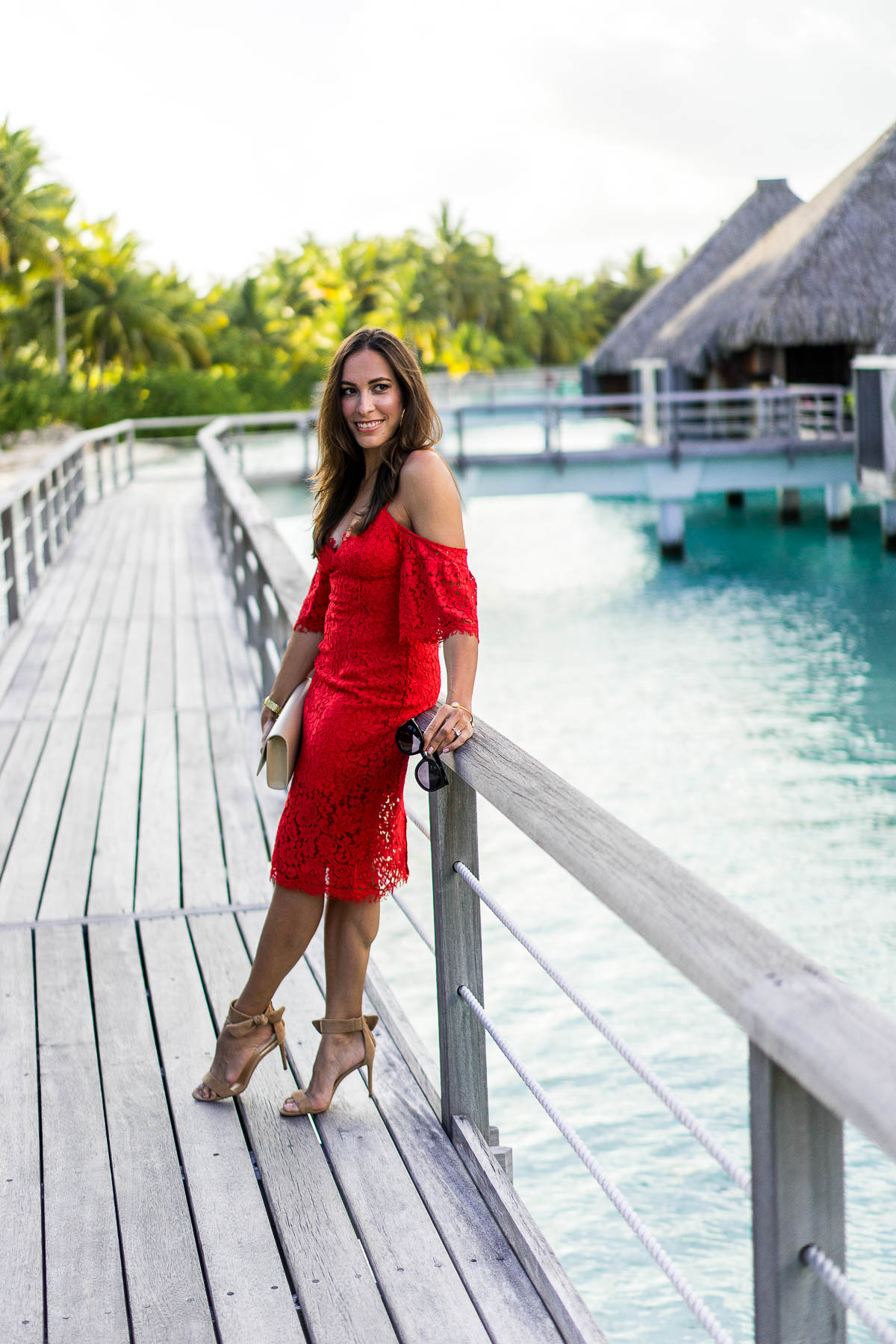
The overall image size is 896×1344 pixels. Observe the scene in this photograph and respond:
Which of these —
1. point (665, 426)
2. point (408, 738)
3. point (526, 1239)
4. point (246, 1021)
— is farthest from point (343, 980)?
point (665, 426)

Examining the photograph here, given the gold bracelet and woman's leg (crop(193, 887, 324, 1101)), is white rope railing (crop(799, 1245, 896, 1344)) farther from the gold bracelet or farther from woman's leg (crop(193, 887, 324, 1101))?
woman's leg (crop(193, 887, 324, 1101))

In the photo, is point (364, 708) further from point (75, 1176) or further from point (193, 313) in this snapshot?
point (193, 313)

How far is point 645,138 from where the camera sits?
231ft

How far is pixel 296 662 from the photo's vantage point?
271 centimetres

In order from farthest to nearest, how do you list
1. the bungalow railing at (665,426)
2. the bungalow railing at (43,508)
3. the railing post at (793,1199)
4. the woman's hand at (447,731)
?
the bungalow railing at (665,426) → the bungalow railing at (43,508) → the woman's hand at (447,731) → the railing post at (793,1199)

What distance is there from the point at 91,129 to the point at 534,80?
2122cm

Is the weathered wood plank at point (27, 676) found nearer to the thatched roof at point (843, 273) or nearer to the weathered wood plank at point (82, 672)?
the weathered wood plank at point (82, 672)

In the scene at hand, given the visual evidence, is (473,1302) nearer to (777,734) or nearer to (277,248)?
(777,734)

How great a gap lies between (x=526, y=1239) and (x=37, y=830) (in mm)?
2864

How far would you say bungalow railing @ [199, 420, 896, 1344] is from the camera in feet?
3.62

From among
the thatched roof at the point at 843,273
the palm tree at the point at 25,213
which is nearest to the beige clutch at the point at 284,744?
the thatched roof at the point at 843,273

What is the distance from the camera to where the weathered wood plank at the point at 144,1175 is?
81.2 inches

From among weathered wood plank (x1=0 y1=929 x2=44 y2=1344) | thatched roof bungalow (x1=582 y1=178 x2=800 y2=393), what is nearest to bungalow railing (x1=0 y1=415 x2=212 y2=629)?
weathered wood plank (x1=0 y1=929 x2=44 y2=1344)

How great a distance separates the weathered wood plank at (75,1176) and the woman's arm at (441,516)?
2.87 ft
